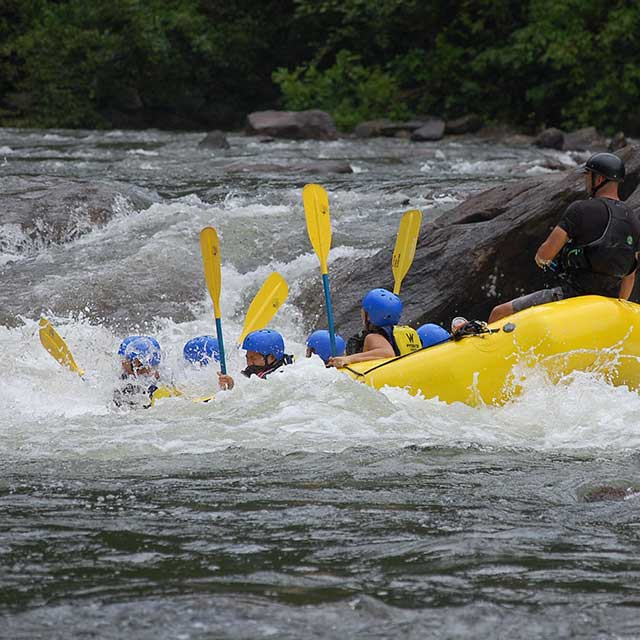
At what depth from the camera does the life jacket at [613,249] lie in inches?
239

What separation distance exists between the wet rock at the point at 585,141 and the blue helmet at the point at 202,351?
11.7 metres

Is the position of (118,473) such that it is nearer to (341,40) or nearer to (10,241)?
(10,241)

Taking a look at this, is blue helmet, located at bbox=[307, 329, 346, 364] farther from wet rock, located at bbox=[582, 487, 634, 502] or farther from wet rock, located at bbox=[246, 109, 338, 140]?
wet rock, located at bbox=[246, 109, 338, 140]

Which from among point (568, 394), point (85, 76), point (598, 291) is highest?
point (85, 76)

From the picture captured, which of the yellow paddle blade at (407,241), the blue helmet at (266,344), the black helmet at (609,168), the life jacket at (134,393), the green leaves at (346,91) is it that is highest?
the green leaves at (346,91)

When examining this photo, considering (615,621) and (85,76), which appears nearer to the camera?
(615,621)

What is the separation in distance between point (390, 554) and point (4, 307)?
5635 mm

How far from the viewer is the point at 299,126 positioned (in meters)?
18.5

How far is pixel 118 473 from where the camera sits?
4570 millimetres

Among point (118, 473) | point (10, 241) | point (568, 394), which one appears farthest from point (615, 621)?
point (10, 241)

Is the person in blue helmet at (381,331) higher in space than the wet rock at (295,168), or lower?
lower

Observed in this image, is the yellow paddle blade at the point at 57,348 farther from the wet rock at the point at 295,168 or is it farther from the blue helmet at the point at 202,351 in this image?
the wet rock at the point at 295,168

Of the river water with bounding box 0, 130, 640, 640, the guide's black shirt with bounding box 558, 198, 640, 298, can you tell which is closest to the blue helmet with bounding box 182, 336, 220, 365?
the river water with bounding box 0, 130, 640, 640

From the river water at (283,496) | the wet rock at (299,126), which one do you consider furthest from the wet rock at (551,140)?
the river water at (283,496)
